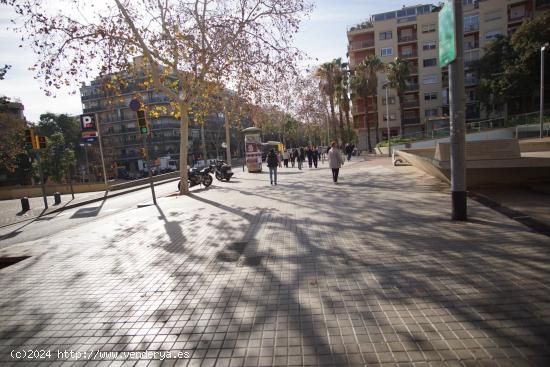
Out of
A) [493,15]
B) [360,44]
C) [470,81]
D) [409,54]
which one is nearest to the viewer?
[493,15]


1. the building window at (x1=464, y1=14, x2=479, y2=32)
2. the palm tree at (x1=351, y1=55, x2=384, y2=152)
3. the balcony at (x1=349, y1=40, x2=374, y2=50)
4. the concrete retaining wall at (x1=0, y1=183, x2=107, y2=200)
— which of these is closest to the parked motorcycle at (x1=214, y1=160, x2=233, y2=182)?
the concrete retaining wall at (x1=0, y1=183, x2=107, y2=200)

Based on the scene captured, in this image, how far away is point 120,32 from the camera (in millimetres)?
14273

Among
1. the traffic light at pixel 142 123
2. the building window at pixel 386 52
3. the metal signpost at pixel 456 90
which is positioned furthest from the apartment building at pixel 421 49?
the metal signpost at pixel 456 90

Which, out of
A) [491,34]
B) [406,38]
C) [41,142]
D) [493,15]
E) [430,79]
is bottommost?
[41,142]

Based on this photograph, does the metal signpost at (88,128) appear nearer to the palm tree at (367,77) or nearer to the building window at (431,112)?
the palm tree at (367,77)

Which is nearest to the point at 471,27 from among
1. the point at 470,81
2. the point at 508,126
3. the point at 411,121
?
the point at 470,81

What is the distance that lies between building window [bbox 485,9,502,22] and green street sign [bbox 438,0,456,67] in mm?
57232

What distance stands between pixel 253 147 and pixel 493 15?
46.6 m

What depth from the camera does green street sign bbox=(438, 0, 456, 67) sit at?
238 inches

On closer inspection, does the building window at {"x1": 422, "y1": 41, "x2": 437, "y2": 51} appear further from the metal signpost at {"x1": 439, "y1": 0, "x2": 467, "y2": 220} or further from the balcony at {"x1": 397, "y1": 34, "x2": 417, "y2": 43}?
the metal signpost at {"x1": 439, "y1": 0, "x2": 467, "y2": 220}

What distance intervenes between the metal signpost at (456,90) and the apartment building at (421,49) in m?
48.6

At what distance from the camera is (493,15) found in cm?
A: 5225

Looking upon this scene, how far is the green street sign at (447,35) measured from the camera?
19.9 feet

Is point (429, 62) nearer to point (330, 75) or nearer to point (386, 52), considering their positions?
point (386, 52)
